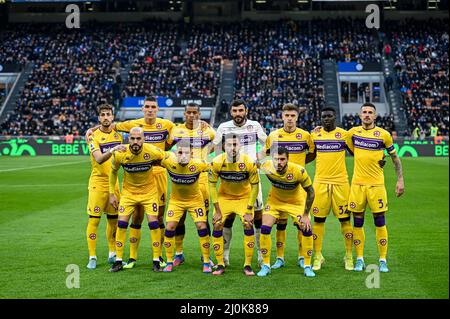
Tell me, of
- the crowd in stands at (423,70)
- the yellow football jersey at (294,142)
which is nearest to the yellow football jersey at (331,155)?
the yellow football jersey at (294,142)

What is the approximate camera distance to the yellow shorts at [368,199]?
9.39 m

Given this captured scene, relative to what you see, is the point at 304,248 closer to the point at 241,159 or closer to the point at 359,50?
the point at 241,159

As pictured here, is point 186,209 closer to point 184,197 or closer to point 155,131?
point 184,197

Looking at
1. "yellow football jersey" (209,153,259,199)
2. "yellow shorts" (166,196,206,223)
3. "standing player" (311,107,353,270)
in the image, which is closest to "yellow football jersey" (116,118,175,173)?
"yellow shorts" (166,196,206,223)

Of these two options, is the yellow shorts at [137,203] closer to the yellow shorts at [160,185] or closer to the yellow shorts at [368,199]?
the yellow shorts at [160,185]

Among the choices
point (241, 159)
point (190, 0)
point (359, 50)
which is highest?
point (190, 0)

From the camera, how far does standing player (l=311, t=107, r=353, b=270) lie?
31.3ft

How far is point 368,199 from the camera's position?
946 centimetres

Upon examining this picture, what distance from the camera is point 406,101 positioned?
43188 millimetres

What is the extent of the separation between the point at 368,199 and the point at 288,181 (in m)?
1.24

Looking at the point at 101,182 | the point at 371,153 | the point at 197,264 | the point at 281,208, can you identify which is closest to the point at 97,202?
the point at 101,182

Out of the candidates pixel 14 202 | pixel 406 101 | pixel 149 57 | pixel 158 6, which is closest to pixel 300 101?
pixel 406 101
